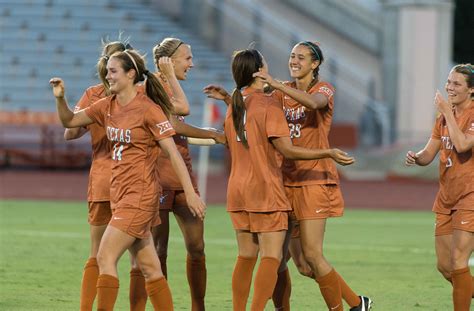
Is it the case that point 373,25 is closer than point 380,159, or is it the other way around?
point 380,159

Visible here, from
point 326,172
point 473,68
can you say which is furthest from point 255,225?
point 473,68

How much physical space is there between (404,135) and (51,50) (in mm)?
10880

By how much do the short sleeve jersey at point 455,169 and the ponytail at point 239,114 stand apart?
67.9 inches

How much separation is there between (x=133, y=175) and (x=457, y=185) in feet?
8.78

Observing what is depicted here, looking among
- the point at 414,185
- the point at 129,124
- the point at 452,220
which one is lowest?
the point at 414,185

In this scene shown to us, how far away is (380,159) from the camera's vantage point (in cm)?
3144

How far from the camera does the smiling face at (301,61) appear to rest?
9062mm

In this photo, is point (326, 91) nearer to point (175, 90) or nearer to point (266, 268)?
point (175, 90)

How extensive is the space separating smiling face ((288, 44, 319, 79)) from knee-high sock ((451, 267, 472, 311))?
1967mm

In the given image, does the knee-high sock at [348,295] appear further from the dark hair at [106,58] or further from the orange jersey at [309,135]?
the dark hair at [106,58]

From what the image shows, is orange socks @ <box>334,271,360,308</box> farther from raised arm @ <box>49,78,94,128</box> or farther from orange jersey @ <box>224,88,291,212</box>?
raised arm @ <box>49,78,94,128</box>

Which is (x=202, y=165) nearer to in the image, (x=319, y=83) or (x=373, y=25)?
(x=373, y=25)

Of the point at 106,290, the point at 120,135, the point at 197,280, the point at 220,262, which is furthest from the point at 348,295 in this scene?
the point at 220,262

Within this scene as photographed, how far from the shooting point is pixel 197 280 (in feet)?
31.0
